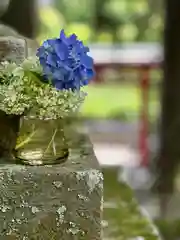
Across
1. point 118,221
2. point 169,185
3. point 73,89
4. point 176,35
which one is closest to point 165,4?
point 176,35

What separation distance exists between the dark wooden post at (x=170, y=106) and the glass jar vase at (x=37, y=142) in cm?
197

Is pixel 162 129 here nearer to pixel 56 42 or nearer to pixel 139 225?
pixel 139 225

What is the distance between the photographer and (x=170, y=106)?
3.40 meters

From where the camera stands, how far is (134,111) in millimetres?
3797

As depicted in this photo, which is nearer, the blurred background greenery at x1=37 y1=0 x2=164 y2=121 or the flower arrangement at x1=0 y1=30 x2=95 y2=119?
the flower arrangement at x1=0 y1=30 x2=95 y2=119

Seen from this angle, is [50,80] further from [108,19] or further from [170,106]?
[108,19]

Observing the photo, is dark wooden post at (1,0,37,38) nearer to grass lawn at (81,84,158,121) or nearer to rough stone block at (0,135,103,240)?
grass lawn at (81,84,158,121)

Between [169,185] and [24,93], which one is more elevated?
[24,93]

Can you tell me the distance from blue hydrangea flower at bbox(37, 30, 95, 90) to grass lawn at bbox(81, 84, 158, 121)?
2.40 metres

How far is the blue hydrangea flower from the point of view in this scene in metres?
1.29

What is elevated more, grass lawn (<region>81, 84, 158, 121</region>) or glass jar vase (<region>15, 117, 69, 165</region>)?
glass jar vase (<region>15, 117, 69, 165</region>)

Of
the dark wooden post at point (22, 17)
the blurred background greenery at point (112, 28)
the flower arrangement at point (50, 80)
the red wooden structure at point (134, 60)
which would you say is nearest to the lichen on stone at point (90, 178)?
the flower arrangement at point (50, 80)

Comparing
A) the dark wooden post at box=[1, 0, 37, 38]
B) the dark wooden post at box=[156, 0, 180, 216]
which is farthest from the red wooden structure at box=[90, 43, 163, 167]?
the dark wooden post at box=[1, 0, 37, 38]

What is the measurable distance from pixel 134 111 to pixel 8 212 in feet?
8.25
